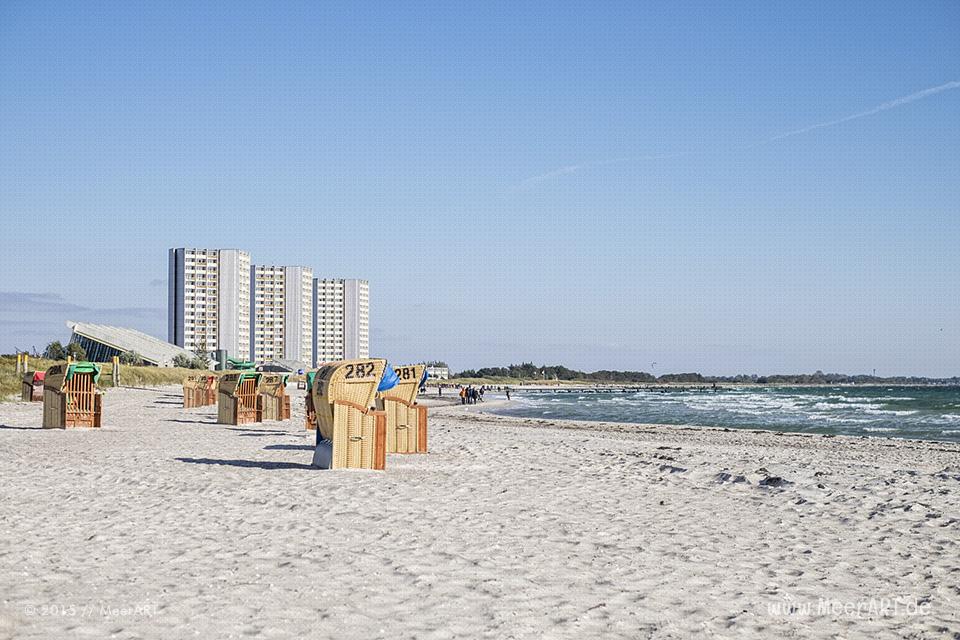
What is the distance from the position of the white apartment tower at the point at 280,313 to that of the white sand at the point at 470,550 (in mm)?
120822

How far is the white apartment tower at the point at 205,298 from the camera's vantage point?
114 metres

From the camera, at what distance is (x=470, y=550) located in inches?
268

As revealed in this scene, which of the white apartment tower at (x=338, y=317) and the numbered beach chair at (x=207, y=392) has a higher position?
the white apartment tower at (x=338, y=317)

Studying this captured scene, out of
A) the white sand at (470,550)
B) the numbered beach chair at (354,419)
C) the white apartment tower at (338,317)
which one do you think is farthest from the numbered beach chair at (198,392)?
the white apartment tower at (338,317)

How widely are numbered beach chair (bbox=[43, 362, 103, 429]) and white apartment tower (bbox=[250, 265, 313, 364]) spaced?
359ft

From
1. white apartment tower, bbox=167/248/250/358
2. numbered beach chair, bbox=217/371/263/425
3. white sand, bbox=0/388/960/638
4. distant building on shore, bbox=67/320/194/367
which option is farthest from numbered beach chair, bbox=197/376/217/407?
white apartment tower, bbox=167/248/250/358

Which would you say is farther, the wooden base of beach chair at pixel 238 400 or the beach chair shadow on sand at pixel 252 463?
the wooden base of beach chair at pixel 238 400

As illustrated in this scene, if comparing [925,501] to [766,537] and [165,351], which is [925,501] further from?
[165,351]

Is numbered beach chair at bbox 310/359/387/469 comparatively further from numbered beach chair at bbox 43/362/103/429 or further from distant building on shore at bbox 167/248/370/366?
distant building on shore at bbox 167/248/370/366

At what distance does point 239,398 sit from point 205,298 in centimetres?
9837

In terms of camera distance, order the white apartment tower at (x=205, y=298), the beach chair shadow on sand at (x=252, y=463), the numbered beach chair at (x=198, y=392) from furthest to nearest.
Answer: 1. the white apartment tower at (x=205, y=298)
2. the numbered beach chair at (x=198, y=392)
3. the beach chair shadow on sand at (x=252, y=463)

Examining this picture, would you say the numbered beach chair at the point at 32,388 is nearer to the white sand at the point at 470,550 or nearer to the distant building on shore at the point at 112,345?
the white sand at the point at 470,550

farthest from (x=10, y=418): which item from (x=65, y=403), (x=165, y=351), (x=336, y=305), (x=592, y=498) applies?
(x=336, y=305)

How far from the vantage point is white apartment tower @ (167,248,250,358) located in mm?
114438
